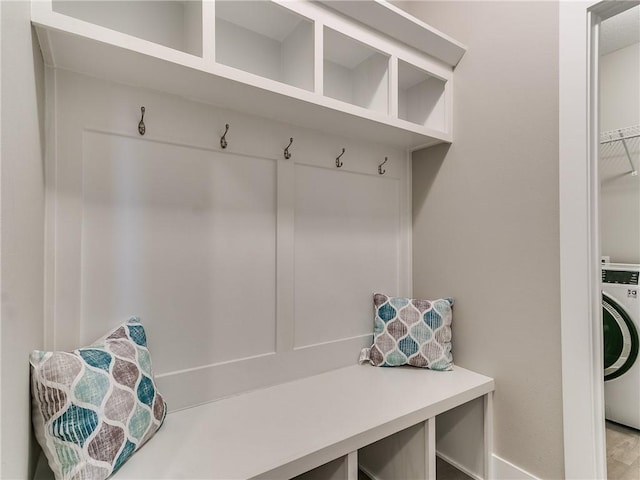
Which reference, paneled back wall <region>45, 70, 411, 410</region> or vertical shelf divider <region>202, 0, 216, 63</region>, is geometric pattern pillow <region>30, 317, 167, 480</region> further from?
vertical shelf divider <region>202, 0, 216, 63</region>

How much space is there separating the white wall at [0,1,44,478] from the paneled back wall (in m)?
0.14

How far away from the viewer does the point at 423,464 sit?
137cm

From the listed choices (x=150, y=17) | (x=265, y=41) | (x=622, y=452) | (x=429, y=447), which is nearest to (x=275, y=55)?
(x=265, y=41)

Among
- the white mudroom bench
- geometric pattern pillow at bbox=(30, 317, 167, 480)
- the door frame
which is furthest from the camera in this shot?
the door frame

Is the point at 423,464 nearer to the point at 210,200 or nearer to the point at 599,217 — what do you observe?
the point at 599,217

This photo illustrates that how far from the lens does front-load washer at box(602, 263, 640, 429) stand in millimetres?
2053

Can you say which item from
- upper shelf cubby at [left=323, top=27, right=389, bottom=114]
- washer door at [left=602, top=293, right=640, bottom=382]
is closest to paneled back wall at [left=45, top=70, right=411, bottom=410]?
upper shelf cubby at [left=323, top=27, right=389, bottom=114]

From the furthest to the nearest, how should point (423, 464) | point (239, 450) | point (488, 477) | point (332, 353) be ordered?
point (332, 353)
point (488, 477)
point (423, 464)
point (239, 450)

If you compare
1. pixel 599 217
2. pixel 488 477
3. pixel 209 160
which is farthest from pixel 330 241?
pixel 488 477

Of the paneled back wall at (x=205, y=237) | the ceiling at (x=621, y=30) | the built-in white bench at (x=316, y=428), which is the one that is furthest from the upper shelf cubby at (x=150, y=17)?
the ceiling at (x=621, y=30)

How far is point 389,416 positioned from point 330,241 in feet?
2.71

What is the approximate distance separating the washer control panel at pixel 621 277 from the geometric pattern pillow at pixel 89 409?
268cm

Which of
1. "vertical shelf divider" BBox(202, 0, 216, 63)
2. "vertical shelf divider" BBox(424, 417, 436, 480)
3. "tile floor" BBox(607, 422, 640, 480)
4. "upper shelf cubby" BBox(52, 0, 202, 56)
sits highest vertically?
"upper shelf cubby" BBox(52, 0, 202, 56)

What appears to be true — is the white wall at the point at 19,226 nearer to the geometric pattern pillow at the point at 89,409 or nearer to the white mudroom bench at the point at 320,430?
the geometric pattern pillow at the point at 89,409
